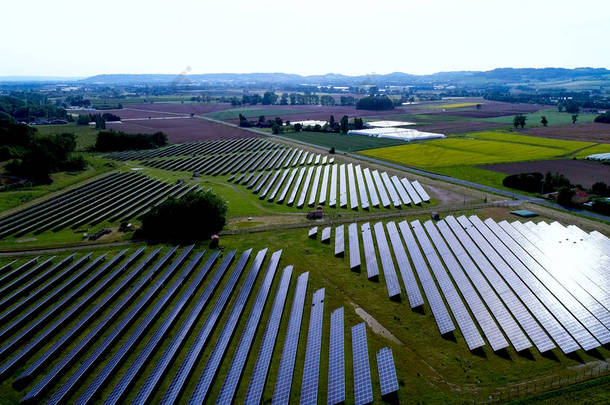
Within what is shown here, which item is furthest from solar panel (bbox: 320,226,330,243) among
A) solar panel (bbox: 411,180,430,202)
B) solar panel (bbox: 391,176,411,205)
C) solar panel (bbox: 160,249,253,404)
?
solar panel (bbox: 411,180,430,202)

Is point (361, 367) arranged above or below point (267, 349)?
above

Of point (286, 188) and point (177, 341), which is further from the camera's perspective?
point (286, 188)

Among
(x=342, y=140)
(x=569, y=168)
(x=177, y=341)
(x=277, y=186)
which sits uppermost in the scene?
(x=342, y=140)

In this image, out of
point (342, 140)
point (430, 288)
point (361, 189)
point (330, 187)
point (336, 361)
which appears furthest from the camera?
point (342, 140)

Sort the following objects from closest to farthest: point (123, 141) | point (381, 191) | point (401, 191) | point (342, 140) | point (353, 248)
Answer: point (353, 248) < point (401, 191) < point (381, 191) < point (123, 141) < point (342, 140)

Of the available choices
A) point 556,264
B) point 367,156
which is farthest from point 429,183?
point 556,264

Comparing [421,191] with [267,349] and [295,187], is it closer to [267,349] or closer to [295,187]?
[295,187]

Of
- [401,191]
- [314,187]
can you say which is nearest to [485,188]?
[401,191]
